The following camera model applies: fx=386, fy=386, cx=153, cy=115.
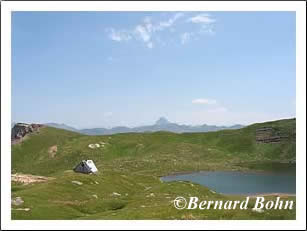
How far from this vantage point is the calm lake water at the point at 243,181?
4102 inches

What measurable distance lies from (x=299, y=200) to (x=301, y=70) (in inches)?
501

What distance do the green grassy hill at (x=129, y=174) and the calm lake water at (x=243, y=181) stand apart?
41.9ft

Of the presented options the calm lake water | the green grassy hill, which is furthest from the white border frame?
the calm lake water

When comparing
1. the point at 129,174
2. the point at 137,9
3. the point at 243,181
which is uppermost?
the point at 137,9

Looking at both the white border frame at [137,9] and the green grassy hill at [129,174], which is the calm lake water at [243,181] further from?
the white border frame at [137,9]

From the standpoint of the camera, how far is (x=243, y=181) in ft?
403

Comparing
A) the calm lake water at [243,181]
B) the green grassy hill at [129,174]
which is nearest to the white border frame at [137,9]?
the green grassy hill at [129,174]

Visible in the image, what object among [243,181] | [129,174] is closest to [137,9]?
[129,174]

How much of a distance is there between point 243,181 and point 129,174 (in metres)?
37.3

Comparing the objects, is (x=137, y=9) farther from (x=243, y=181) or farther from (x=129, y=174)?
(x=243, y=181)

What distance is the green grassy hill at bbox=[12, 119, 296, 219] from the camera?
49.4 m

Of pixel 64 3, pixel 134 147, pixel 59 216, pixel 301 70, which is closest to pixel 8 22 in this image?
pixel 64 3

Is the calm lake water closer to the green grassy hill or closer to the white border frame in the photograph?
the green grassy hill

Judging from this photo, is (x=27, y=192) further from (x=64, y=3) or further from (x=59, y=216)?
(x=64, y=3)
